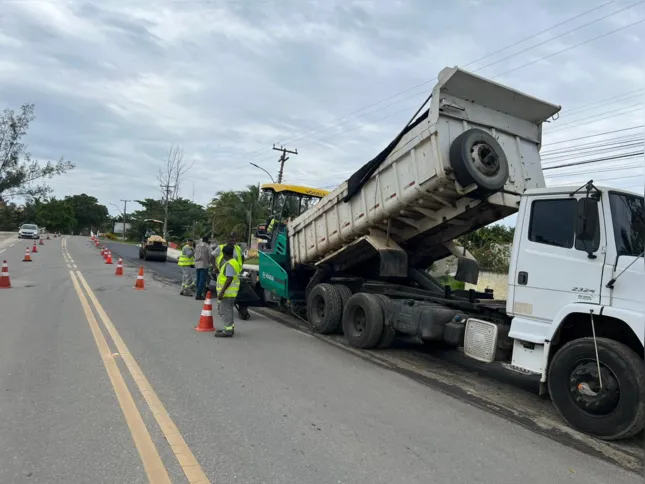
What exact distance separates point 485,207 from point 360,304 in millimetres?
2355

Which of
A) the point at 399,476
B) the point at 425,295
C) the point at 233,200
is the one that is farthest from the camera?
the point at 233,200

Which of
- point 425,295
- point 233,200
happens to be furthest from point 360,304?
point 233,200

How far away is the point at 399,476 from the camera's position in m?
3.53

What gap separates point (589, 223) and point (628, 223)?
1.37ft

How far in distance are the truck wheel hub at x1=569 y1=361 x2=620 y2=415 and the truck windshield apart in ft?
3.56

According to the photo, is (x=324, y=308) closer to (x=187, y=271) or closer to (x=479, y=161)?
(x=479, y=161)

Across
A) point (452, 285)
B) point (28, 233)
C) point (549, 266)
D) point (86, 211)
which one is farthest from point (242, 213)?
point (86, 211)

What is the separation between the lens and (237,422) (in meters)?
4.34

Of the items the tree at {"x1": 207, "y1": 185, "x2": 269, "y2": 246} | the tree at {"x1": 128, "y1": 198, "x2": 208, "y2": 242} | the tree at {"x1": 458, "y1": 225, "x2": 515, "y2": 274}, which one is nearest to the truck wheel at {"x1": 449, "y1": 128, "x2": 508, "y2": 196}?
the tree at {"x1": 458, "y1": 225, "x2": 515, "y2": 274}

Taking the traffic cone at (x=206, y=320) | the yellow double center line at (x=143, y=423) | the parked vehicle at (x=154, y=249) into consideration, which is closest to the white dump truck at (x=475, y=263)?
the traffic cone at (x=206, y=320)

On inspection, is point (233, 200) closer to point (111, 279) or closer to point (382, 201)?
point (111, 279)

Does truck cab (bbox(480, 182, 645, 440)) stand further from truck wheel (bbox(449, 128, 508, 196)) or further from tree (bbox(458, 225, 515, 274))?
tree (bbox(458, 225, 515, 274))

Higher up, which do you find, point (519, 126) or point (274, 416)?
point (519, 126)

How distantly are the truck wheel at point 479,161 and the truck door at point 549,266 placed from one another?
32.5 inches
